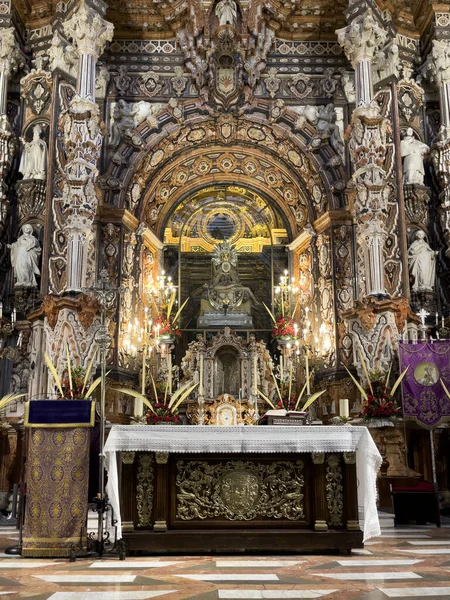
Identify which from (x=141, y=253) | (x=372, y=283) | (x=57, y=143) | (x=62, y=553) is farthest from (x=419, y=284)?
(x=62, y=553)

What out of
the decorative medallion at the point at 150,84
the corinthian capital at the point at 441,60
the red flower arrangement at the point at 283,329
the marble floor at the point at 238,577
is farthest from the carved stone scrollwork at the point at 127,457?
the corinthian capital at the point at 441,60

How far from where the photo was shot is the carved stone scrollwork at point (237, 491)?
20.2 ft

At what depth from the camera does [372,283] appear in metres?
11.9

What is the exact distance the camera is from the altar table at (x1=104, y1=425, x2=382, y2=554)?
19.7 ft

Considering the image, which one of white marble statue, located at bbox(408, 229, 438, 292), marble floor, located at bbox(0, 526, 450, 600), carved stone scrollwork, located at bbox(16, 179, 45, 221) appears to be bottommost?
marble floor, located at bbox(0, 526, 450, 600)

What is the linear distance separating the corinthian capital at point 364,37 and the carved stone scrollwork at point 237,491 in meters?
9.35

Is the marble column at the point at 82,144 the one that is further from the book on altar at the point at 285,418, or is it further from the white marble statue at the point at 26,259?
the book on altar at the point at 285,418

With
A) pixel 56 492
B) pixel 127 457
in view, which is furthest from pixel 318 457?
pixel 56 492

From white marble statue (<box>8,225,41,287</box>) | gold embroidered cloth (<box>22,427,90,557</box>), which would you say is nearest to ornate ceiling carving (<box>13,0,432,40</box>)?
white marble statue (<box>8,225,41,287</box>)

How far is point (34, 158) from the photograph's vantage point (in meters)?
13.2

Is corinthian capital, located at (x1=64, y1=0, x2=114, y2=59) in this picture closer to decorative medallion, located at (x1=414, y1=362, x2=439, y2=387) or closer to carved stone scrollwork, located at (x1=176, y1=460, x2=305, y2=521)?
decorative medallion, located at (x1=414, y1=362, x2=439, y2=387)

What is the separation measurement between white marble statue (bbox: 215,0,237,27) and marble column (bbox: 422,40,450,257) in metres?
4.13

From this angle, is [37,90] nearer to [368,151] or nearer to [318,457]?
[368,151]

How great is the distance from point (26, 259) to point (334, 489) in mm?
8373
